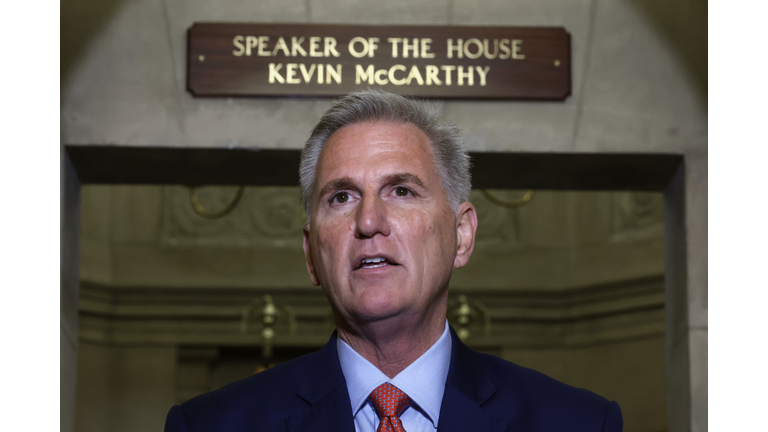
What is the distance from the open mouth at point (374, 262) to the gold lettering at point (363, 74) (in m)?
1.89

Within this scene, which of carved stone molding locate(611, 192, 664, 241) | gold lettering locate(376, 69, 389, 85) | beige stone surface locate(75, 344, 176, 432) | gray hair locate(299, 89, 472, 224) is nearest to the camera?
gray hair locate(299, 89, 472, 224)

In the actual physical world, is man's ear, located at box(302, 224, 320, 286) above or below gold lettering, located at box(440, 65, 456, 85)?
below

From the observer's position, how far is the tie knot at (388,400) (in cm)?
181

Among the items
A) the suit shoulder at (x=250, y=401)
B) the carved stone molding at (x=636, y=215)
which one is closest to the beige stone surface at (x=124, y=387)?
the carved stone molding at (x=636, y=215)

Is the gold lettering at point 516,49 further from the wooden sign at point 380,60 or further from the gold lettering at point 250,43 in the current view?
the gold lettering at point 250,43

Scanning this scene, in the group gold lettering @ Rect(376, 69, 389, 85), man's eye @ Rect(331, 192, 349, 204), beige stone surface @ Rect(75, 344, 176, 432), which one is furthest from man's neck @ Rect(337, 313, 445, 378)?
beige stone surface @ Rect(75, 344, 176, 432)

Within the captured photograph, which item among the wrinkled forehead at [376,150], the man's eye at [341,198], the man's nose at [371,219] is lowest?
the man's nose at [371,219]

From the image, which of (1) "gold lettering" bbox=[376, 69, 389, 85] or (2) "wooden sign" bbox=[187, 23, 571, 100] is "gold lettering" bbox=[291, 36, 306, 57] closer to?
(2) "wooden sign" bbox=[187, 23, 571, 100]

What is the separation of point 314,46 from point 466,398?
209 cm

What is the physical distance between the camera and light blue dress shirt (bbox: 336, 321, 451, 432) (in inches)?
72.7

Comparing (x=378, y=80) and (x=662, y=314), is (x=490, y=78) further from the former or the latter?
(x=662, y=314)

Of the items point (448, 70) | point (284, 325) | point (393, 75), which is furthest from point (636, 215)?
point (393, 75)

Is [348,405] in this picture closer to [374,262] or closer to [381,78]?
[374,262]

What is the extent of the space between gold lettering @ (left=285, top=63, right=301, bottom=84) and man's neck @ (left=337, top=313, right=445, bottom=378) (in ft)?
6.05
